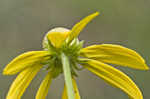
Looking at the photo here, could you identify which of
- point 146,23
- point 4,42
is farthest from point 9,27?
point 146,23

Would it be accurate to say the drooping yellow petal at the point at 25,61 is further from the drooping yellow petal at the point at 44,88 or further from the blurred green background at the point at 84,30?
the blurred green background at the point at 84,30

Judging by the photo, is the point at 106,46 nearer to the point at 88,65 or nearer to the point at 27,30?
the point at 88,65

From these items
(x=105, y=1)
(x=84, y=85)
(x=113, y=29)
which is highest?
(x=105, y=1)

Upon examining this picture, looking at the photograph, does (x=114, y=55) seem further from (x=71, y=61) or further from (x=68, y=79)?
(x=68, y=79)

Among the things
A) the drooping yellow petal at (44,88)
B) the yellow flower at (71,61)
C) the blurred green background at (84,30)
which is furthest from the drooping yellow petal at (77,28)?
the blurred green background at (84,30)

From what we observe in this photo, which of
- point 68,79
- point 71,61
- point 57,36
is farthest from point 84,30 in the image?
point 68,79
